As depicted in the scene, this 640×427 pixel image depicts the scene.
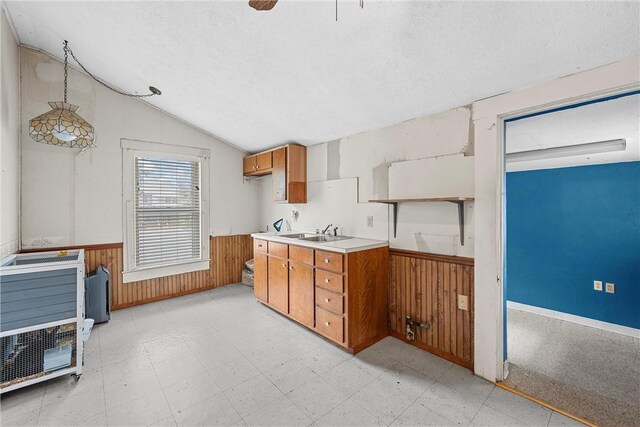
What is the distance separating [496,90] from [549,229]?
234 centimetres

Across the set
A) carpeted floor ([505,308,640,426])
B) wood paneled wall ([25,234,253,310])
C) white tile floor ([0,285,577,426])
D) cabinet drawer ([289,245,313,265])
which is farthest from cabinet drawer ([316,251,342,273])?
wood paneled wall ([25,234,253,310])

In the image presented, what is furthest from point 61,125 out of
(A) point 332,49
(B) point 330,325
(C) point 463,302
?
(C) point 463,302

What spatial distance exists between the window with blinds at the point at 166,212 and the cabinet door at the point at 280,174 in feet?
4.25

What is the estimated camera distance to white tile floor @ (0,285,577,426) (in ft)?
5.66

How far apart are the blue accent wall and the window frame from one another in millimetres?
4539

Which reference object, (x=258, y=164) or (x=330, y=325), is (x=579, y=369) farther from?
(x=258, y=164)

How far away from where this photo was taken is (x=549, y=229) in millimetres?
3346

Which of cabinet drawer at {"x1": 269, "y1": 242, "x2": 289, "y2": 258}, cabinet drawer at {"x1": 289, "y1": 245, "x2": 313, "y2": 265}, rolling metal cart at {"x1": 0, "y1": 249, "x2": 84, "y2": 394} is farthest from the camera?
cabinet drawer at {"x1": 269, "y1": 242, "x2": 289, "y2": 258}

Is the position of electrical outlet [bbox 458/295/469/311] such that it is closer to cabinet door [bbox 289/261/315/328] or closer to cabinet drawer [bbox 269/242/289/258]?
cabinet door [bbox 289/261/315/328]

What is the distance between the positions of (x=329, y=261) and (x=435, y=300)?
3.37 feet

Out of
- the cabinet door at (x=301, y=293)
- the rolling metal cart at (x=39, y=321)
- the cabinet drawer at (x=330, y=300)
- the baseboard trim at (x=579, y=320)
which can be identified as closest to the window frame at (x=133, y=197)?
the rolling metal cart at (x=39, y=321)

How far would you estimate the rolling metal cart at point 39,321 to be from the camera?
1925 mm

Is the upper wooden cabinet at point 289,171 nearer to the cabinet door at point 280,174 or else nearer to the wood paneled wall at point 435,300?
the cabinet door at point 280,174

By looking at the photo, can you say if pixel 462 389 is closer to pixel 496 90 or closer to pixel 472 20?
pixel 496 90
